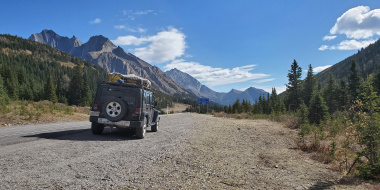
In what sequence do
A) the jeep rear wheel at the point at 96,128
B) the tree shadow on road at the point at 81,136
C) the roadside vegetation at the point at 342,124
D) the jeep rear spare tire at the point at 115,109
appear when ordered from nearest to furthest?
the roadside vegetation at the point at 342,124
the tree shadow on road at the point at 81,136
the jeep rear spare tire at the point at 115,109
the jeep rear wheel at the point at 96,128

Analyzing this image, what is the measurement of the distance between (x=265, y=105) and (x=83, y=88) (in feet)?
237

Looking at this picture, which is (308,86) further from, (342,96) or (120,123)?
(120,123)

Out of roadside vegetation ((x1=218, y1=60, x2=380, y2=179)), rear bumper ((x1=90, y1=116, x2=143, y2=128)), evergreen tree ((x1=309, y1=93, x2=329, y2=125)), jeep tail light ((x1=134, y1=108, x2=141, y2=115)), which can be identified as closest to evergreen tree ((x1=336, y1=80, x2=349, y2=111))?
roadside vegetation ((x1=218, y1=60, x2=380, y2=179))

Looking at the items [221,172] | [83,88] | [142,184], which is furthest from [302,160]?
[83,88]

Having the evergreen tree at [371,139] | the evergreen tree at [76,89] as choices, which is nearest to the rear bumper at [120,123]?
the evergreen tree at [371,139]

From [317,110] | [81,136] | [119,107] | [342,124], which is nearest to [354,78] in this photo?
[317,110]

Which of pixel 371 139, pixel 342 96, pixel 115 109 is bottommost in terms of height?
pixel 371 139

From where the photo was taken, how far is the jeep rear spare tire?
10.1 m

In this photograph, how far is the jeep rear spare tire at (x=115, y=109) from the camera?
10109 millimetres

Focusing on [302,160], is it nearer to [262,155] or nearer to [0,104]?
[262,155]

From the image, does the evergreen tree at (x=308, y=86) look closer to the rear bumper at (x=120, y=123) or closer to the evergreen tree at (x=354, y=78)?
the evergreen tree at (x=354, y=78)

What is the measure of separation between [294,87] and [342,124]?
2124 inches

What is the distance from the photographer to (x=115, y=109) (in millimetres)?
10109

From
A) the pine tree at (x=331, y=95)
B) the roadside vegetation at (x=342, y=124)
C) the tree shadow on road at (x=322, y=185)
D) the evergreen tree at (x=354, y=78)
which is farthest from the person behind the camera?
the pine tree at (x=331, y=95)
